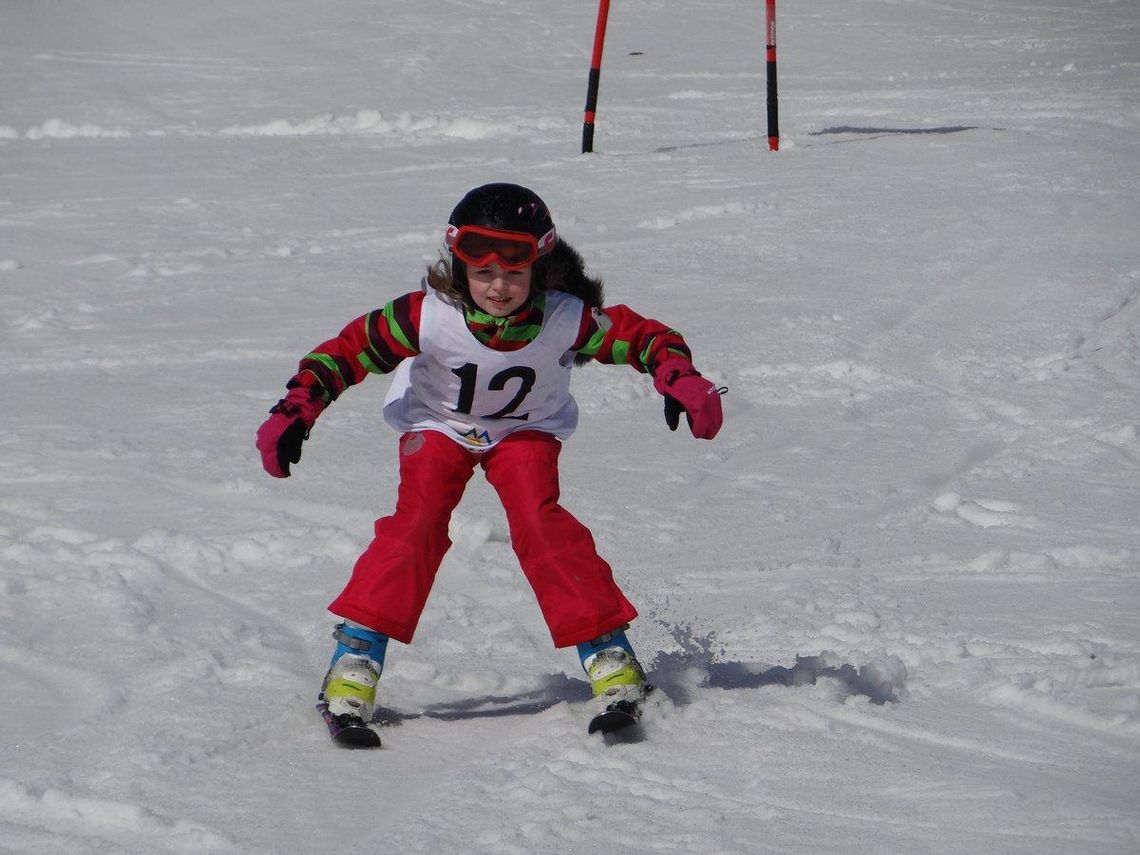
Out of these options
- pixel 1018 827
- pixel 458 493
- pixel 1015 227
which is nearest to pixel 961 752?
pixel 1018 827

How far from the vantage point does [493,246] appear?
3.13 meters

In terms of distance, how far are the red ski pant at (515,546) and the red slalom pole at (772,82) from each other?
803 centimetres

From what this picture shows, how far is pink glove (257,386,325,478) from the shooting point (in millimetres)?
2965

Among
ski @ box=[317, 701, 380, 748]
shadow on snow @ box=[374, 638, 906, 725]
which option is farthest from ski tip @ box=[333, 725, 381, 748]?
shadow on snow @ box=[374, 638, 906, 725]

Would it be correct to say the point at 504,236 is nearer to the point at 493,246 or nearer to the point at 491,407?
the point at 493,246

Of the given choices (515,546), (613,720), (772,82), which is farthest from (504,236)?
(772,82)

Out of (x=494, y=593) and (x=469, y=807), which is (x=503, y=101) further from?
(x=469, y=807)

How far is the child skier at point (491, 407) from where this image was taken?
122 inches

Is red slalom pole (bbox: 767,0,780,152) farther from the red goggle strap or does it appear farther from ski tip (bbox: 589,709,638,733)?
ski tip (bbox: 589,709,638,733)

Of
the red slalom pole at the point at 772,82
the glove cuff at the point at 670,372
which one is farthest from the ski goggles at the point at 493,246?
the red slalom pole at the point at 772,82

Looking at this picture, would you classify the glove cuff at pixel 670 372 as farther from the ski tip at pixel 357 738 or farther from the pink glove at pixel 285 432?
the ski tip at pixel 357 738

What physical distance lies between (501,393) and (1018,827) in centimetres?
147

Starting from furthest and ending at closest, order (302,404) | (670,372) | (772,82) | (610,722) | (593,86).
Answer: (593,86)
(772,82)
(670,372)
(302,404)
(610,722)

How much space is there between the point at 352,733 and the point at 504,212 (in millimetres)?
1188
